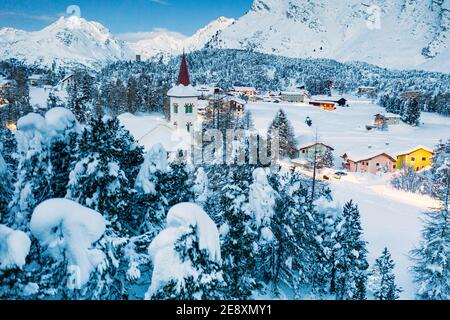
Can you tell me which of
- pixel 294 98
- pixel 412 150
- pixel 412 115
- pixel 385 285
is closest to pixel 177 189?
pixel 385 285

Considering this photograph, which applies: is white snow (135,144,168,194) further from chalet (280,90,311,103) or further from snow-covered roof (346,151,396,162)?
chalet (280,90,311,103)

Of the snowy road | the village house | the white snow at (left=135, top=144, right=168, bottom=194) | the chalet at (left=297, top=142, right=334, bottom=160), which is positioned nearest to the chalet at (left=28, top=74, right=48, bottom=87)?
the village house

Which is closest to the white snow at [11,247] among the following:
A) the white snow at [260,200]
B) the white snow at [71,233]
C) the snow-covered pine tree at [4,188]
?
the white snow at [71,233]

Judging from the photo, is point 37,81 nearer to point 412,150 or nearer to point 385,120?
point 412,150

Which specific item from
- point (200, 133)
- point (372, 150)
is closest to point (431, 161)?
point (372, 150)
